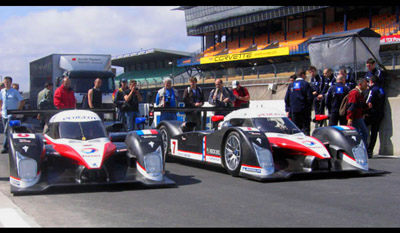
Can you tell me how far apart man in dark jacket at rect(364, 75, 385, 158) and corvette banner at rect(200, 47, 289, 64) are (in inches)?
953

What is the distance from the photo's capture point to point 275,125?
28.6 ft

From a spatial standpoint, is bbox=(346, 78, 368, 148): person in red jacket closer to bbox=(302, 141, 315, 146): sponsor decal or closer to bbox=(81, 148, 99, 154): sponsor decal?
bbox=(302, 141, 315, 146): sponsor decal

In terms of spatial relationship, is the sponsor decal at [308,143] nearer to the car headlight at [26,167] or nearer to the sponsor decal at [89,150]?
the sponsor decal at [89,150]

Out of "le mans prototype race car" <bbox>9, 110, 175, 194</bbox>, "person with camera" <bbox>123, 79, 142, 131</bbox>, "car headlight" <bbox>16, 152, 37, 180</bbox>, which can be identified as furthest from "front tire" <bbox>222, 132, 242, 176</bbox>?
"person with camera" <bbox>123, 79, 142, 131</bbox>

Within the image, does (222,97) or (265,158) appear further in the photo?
(222,97)

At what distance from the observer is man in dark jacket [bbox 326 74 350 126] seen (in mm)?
11164

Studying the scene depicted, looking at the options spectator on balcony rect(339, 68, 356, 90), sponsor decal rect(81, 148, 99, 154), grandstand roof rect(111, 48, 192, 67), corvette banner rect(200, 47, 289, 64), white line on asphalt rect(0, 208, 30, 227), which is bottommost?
white line on asphalt rect(0, 208, 30, 227)

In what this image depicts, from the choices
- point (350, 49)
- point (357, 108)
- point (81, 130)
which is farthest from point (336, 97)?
point (81, 130)

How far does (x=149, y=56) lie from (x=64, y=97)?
48219 mm

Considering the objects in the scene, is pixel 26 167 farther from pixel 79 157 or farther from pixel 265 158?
pixel 265 158

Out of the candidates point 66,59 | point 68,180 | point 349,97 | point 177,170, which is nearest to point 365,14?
point 66,59

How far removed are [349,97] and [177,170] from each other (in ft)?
14.1

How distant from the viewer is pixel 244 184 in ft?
24.3
